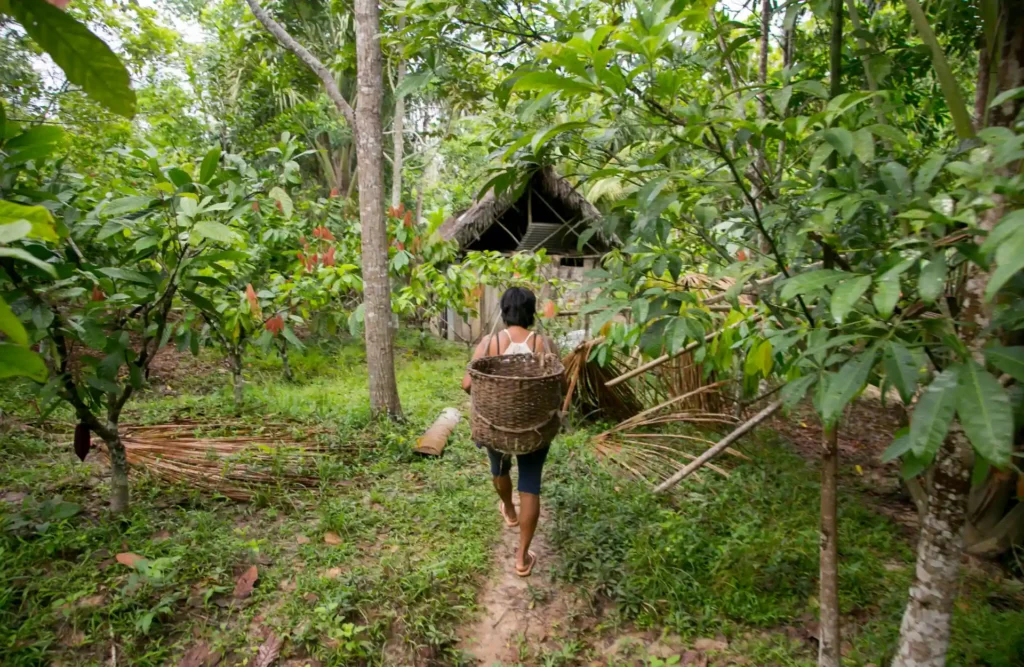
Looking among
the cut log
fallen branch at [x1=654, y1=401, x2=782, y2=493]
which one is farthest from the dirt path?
the cut log

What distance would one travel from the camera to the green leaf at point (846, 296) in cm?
107

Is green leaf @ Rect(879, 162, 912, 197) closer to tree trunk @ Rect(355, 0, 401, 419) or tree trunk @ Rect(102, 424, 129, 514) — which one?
tree trunk @ Rect(102, 424, 129, 514)

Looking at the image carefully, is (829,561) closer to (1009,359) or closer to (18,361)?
(1009,359)

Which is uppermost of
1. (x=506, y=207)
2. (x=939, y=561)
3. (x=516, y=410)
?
(x=506, y=207)

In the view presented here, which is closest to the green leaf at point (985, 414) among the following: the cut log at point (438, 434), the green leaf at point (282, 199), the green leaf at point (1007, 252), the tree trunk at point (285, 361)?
the green leaf at point (1007, 252)

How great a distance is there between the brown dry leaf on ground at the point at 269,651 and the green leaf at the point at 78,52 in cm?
209

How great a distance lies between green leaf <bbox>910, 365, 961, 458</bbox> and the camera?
1.03 meters

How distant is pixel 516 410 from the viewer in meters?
2.61

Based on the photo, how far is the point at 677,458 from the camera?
384 cm

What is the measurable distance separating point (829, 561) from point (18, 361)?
2.19m

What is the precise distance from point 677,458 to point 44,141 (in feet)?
11.7

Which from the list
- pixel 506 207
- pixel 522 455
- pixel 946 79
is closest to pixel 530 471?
pixel 522 455

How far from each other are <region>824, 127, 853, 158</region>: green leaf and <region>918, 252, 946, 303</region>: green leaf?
0.30m

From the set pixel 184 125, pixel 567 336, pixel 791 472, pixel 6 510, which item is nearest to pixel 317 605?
pixel 6 510
